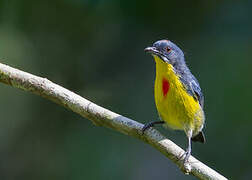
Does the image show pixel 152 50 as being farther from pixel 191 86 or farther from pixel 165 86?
pixel 191 86

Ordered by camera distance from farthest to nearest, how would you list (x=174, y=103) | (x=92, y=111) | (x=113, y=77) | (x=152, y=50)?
1. (x=113, y=77)
2. (x=152, y=50)
3. (x=174, y=103)
4. (x=92, y=111)

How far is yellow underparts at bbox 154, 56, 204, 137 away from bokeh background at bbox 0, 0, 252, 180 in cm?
192

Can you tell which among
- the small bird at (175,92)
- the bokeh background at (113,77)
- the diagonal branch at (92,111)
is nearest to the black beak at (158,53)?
the small bird at (175,92)

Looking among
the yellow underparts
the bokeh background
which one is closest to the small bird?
the yellow underparts

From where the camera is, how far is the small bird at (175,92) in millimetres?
5758

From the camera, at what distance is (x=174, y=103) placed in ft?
A: 18.8

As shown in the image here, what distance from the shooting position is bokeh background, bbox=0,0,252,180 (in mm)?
7895

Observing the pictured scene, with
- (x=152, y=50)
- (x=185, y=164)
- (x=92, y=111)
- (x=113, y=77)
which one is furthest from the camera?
(x=113, y=77)

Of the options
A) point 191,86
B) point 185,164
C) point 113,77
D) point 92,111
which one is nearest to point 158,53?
point 191,86

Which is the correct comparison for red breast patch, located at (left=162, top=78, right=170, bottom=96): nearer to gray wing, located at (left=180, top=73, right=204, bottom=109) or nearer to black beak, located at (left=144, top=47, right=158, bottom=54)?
gray wing, located at (left=180, top=73, right=204, bottom=109)

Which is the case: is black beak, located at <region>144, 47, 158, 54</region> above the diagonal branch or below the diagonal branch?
above

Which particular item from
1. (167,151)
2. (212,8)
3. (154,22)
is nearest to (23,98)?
(154,22)

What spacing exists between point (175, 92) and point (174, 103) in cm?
13

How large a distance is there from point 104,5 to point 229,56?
239cm
